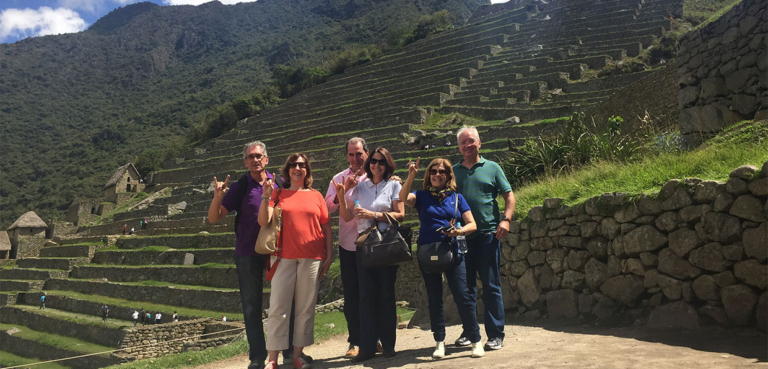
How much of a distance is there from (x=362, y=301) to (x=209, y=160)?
106ft

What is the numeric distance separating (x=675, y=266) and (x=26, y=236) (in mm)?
42019

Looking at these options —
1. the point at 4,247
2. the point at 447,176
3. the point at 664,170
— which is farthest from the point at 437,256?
the point at 4,247

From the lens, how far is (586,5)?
43.5 metres

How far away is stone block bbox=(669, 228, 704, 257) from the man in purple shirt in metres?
3.41

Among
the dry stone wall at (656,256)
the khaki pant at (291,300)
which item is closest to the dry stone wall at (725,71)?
the dry stone wall at (656,256)

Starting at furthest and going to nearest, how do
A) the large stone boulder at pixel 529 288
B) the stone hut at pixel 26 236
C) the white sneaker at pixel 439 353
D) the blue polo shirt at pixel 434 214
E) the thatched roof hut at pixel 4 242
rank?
the stone hut at pixel 26 236 < the thatched roof hut at pixel 4 242 < the large stone boulder at pixel 529 288 < the blue polo shirt at pixel 434 214 < the white sneaker at pixel 439 353

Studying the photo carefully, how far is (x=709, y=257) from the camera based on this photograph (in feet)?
14.7

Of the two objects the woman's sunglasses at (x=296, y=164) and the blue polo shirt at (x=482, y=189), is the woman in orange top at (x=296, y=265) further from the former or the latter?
the blue polo shirt at (x=482, y=189)

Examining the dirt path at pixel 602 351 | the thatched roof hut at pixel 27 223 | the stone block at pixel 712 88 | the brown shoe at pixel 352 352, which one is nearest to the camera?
the dirt path at pixel 602 351

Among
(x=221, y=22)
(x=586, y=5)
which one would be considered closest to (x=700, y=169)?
(x=586, y=5)

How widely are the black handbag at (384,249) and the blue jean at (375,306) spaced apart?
0.50ft

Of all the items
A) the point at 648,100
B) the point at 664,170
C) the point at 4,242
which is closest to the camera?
the point at 664,170

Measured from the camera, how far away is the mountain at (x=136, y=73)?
71.2 m

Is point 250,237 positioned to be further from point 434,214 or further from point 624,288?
point 624,288
